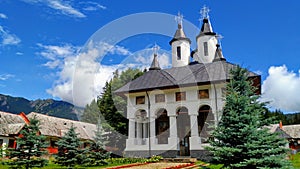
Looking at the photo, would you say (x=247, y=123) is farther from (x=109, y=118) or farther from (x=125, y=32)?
(x=109, y=118)

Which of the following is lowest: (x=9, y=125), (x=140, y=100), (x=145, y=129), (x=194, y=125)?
(x=145, y=129)

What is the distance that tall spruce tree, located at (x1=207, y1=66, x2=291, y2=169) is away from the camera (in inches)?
324

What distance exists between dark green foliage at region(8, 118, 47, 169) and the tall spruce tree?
29.3 ft

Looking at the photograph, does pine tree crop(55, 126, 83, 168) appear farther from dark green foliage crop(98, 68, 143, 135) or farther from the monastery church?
dark green foliage crop(98, 68, 143, 135)

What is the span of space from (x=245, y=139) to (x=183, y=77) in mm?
12209

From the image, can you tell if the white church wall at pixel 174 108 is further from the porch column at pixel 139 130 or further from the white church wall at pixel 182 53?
the white church wall at pixel 182 53

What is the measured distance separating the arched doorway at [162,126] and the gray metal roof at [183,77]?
2.18 metres

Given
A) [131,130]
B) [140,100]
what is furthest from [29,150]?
[140,100]

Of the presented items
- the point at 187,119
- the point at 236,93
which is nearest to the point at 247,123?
the point at 236,93

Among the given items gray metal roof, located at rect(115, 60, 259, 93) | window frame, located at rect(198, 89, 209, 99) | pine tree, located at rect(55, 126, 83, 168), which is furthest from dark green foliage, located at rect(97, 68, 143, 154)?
pine tree, located at rect(55, 126, 83, 168)

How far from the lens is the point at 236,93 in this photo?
9203mm

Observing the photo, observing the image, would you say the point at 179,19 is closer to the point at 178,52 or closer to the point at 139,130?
the point at 178,52

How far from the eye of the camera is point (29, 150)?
13367 millimetres

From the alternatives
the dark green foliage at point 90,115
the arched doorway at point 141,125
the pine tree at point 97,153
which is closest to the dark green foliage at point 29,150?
the pine tree at point 97,153
